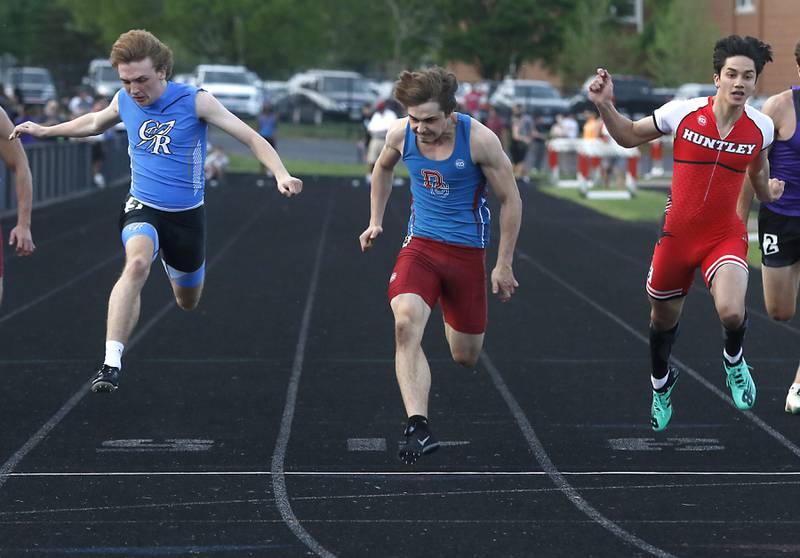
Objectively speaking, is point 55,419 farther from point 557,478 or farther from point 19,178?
point 557,478

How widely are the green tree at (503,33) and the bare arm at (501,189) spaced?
57.6 meters

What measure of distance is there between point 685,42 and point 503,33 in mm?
11045

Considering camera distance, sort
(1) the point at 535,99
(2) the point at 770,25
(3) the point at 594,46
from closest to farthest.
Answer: (1) the point at 535,99
(2) the point at 770,25
(3) the point at 594,46

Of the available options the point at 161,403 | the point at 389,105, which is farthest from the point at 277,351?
the point at 389,105

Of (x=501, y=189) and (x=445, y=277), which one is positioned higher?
(x=501, y=189)

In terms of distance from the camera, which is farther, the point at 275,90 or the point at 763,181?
the point at 275,90

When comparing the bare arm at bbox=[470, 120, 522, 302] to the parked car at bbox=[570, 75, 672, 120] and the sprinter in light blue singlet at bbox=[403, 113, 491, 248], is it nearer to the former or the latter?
the sprinter in light blue singlet at bbox=[403, 113, 491, 248]

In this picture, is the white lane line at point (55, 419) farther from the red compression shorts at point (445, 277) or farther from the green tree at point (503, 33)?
the green tree at point (503, 33)

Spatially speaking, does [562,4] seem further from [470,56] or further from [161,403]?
[161,403]

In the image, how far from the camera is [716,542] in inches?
249

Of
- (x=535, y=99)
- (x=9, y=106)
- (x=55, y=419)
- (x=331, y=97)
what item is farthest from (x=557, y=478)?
(x=331, y=97)

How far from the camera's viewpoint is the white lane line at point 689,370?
8.65m

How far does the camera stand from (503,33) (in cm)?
6625

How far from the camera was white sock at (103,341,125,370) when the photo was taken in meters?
8.12
